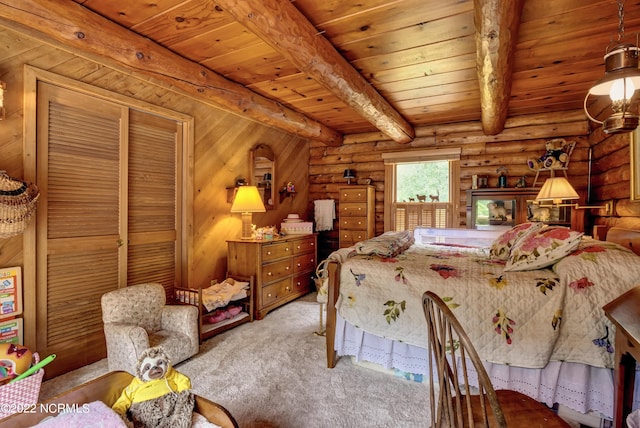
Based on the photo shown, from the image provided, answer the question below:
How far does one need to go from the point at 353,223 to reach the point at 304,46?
10.00 ft

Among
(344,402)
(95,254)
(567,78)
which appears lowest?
(344,402)

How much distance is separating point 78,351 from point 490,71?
3.87 m

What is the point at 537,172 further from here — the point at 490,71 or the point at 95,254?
the point at 95,254

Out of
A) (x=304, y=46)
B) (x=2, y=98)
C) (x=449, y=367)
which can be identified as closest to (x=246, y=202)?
(x=304, y=46)

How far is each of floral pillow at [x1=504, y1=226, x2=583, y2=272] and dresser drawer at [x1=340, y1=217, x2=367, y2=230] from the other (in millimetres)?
2613

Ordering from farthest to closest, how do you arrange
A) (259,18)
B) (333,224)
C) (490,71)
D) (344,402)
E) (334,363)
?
1. (333,224)
2. (334,363)
3. (490,71)
4. (344,402)
5. (259,18)

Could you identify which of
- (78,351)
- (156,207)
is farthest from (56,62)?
(78,351)

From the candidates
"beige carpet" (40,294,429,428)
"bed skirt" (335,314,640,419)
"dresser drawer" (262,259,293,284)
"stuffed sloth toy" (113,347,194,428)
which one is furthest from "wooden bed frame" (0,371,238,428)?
"dresser drawer" (262,259,293,284)

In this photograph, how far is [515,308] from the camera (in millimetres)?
1812

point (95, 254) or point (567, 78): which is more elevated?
point (567, 78)

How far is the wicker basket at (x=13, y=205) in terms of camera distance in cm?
186

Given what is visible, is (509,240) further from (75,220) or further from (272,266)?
(75,220)

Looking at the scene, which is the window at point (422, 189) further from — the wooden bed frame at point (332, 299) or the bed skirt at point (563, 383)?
the bed skirt at point (563, 383)

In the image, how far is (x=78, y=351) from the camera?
8.17ft
